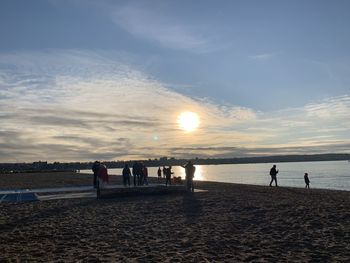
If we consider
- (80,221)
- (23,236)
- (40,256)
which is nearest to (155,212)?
(80,221)

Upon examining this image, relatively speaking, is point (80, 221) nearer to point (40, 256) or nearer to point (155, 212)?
point (155, 212)

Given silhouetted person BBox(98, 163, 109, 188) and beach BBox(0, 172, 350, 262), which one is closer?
beach BBox(0, 172, 350, 262)

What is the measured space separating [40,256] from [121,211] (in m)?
7.58

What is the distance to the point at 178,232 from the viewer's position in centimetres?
1216

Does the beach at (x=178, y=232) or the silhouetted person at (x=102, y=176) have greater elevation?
the silhouetted person at (x=102, y=176)

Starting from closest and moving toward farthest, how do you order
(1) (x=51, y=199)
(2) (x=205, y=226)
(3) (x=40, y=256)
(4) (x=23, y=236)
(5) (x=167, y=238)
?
(3) (x=40, y=256) → (5) (x=167, y=238) → (4) (x=23, y=236) → (2) (x=205, y=226) → (1) (x=51, y=199)

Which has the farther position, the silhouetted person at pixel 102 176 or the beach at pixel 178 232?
the silhouetted person at pixel 102 176

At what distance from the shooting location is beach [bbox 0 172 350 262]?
9398mm

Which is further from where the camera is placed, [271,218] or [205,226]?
[271,218]

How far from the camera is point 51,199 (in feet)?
72.4

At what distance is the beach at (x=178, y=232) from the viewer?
9.40 metres

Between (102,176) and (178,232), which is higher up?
(102,176)

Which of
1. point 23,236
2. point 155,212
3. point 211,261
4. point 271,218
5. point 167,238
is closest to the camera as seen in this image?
point 211,261

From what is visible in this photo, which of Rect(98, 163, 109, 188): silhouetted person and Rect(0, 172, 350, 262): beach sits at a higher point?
Rect(98, 163, 109, 188): silhouetted person
